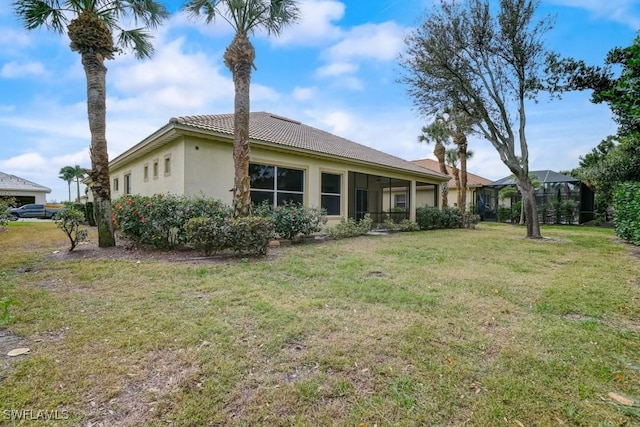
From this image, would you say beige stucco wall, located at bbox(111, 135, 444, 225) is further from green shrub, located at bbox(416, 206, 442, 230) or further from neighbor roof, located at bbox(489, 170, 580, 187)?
neighbor roof, located at bbox(489, 170, 580, 187)

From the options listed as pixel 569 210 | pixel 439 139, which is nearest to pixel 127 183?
pixel 439 139

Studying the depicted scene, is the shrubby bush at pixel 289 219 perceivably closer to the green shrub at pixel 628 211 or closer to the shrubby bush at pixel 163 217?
the shrubby bush at pixel 163 217

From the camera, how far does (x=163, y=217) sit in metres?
7.65

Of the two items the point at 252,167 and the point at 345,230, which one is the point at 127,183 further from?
the point at 345,230

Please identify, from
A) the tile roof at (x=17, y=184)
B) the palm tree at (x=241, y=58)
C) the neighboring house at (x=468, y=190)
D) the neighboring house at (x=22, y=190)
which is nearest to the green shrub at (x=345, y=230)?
the palm tree at (x=241, y=58)

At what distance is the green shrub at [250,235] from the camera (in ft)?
23.1

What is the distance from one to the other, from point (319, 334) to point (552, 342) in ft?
7.83

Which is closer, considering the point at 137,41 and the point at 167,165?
the point at 137,41

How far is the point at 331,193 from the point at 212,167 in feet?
17.5

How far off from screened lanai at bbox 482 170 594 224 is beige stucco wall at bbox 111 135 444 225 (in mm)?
17784

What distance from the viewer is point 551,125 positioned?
1377 centimetres

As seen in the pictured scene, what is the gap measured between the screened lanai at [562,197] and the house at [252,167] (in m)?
14.0

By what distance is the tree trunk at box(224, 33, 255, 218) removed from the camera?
319 inches

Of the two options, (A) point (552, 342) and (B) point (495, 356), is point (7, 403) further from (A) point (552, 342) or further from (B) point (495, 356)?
(A) point (552, 342)
